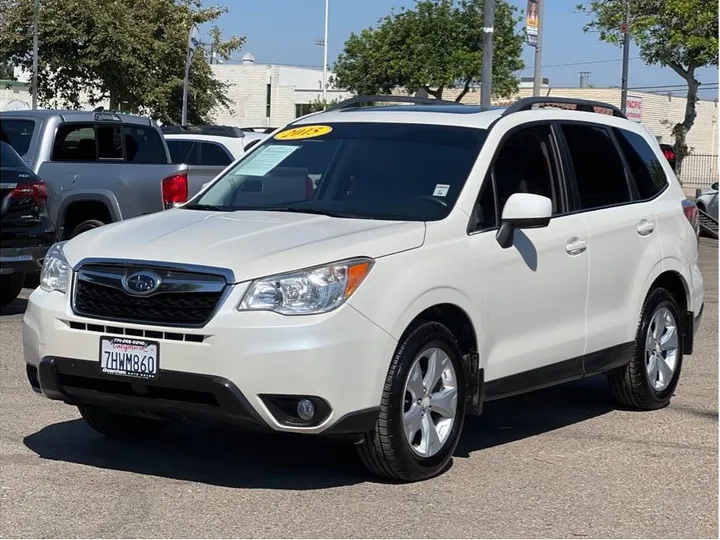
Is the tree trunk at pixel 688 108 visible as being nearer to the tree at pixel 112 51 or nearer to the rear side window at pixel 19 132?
the tree at pixel 112 51

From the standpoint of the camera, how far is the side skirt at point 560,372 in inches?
262

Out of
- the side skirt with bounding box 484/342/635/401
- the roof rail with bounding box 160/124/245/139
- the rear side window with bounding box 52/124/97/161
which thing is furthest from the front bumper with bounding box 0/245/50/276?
the roof rail with bounding box 160/124/245/139

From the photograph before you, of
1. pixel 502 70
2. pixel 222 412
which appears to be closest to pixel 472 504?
pixel 222 412

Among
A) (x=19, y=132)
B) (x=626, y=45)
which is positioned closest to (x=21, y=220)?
(x=19, y=132)

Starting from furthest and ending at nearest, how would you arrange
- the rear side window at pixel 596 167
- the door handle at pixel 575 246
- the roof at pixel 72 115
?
the roof at pixel 72 115
the rear side window at pixel 596 167
the door handle at pixel 575 246

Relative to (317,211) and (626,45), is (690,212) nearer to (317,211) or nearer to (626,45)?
(317,211)

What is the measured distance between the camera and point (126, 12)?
144 feet

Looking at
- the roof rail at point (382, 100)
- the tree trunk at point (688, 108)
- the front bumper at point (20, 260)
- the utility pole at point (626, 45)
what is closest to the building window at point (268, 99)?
the utility pole at point (626, 45)

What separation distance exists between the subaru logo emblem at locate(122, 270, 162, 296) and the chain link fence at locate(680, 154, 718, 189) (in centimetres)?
5902

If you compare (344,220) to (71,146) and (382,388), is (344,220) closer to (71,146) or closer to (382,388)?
(382,388)

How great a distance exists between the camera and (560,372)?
7.07m

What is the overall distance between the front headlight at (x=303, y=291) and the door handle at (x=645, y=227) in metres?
2.68

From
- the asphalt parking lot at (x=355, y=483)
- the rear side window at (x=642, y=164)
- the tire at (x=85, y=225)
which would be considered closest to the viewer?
the asphalt parking lot at (x=355, y=483)

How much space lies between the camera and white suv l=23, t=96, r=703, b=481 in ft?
18.4
